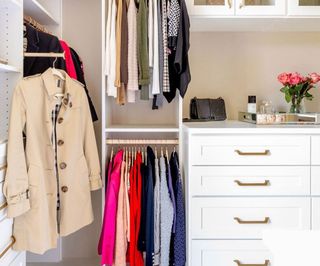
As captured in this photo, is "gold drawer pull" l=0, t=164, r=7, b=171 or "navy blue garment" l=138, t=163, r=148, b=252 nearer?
"gold drawer pull" l=0, t=164, r=7, b=171

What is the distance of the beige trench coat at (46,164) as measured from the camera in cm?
151

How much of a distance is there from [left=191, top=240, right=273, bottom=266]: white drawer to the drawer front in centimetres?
45

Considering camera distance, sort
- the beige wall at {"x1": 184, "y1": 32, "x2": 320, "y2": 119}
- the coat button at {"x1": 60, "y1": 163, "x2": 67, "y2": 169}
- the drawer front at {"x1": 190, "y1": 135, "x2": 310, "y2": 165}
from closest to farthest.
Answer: the coat button at {"x1": 60, "y1": 163, "x2": 67, "y2": 169} → the drawer front at {"x1": 190, "y1": 135, "x2": 310, "y2": 165} → the beige wall at {"x1": 184, "y1": 32, "x2": 320, "y2": 119}

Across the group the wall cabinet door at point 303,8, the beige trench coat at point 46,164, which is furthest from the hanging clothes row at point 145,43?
the wall cabinet door at point 303,8

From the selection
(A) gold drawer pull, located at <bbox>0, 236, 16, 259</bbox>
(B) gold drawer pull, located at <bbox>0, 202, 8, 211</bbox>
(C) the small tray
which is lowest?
(A) gold drawer pull, located at <bbox>0, 236, 16, 259</bbox>

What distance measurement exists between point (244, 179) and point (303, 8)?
115 centimetres

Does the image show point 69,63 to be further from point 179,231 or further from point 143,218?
point 179,231

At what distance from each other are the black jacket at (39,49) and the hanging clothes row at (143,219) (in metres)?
0.74

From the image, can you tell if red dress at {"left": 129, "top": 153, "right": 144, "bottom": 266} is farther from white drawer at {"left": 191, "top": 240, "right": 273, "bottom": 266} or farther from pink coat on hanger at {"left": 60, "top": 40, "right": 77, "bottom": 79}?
pink coat on hanger at {"left": 60, "top": 40, "right": 77, "bottom": 79}

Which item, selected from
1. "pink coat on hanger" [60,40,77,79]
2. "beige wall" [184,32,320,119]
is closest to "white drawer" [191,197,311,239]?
"beige wall" [184,32,320,119]

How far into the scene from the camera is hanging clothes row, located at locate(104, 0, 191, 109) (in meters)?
1.90

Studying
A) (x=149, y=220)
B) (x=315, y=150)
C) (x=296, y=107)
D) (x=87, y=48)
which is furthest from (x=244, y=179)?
(x=87, y=48)

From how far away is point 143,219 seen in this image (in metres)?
1.89

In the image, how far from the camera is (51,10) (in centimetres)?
232
